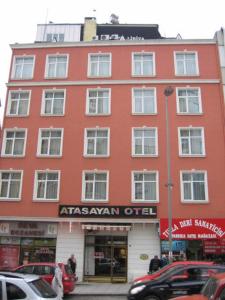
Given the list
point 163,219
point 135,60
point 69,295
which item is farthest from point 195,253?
point 135,60

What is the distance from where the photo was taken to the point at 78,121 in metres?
28.6

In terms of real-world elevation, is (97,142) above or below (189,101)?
below

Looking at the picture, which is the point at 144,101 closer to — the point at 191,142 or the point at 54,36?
the point at 191,142

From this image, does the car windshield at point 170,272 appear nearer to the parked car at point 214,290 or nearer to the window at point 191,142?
the parked car at point 214,290

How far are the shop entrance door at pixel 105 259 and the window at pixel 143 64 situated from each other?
41.6 ft

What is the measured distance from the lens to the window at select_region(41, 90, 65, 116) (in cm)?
2925

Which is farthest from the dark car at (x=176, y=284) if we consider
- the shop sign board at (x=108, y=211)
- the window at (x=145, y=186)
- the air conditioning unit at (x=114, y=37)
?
the air conditioning unit at (x=114, y=37)

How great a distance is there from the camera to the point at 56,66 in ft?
101

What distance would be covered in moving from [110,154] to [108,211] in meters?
4.14

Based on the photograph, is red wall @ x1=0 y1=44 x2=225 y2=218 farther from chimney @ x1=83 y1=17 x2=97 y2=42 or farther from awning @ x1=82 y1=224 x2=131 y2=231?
chimney @ x1=83 y1=17 x2=97 y2=42

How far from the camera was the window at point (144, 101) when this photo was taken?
28750mm

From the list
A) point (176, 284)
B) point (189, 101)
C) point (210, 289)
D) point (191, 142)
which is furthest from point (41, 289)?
point (189, 101)

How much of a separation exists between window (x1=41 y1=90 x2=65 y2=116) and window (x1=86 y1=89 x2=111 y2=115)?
204 cm

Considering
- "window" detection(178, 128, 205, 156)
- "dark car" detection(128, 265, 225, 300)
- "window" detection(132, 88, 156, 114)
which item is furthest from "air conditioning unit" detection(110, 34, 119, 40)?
"dark car" detection(128, 265, 225, 300)
